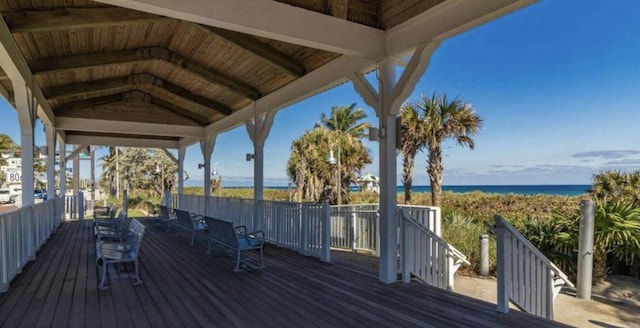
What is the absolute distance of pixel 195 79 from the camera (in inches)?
338

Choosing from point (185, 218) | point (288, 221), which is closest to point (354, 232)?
point (288, 221)

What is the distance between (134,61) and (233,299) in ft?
16.9

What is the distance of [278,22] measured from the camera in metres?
4.04

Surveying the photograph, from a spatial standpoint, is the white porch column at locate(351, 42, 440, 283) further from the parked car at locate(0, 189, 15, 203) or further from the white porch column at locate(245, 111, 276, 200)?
the parked car at locate(0, 189, 15, 203)

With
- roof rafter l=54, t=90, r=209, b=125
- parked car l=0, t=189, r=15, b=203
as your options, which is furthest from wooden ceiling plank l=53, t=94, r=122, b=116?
parked car l=0, t=189, r=15, b=203

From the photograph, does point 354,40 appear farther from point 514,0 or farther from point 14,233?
point 14,233

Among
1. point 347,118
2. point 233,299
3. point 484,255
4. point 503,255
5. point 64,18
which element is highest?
point 347,118

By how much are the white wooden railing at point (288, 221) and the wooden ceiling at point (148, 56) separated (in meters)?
2.33

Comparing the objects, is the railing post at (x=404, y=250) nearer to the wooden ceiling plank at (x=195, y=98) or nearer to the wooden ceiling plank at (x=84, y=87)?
the wooden ceiling plank at (x=195, y=98)

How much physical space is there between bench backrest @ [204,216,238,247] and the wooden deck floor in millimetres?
373

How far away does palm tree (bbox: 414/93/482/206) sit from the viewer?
1230 centimetres

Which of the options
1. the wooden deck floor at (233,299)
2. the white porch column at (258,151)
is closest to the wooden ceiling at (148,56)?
the white porch column at (258,151)

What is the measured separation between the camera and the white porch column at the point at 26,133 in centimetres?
577

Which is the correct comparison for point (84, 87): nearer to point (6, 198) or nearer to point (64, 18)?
point (64, 18)
